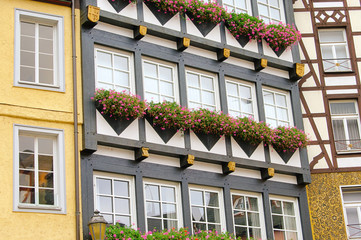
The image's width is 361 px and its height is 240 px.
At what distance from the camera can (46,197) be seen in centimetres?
1413

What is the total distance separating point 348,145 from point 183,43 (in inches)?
209

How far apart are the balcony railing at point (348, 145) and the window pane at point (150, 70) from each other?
538 cm

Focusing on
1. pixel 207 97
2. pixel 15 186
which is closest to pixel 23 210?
pixel 15 186

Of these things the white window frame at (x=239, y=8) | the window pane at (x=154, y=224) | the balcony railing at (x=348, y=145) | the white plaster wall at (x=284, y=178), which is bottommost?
the window pane at (x=154, y=224)

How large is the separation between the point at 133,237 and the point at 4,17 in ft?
15.6

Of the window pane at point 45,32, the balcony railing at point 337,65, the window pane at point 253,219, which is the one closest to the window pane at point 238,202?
the window pane at point 253,219

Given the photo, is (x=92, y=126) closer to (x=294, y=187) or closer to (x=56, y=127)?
(x=56, y=127)

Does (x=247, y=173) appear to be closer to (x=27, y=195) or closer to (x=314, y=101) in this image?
(x=314, y=101)

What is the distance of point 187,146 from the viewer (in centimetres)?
1641

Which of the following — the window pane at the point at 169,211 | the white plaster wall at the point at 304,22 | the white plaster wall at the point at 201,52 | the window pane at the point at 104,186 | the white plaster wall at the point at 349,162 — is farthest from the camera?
the white plaster wall at the point at 304,22

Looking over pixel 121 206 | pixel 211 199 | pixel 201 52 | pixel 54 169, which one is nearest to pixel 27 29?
pixel 54 169

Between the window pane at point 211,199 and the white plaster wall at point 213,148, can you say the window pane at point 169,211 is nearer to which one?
the window pane at point 211,199

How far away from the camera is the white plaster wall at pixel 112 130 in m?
15.2

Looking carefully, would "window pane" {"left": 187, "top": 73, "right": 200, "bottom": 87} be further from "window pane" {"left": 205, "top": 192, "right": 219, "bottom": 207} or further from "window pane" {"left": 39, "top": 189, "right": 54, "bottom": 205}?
"window pane" {"left": 39, "top": 189, "right": 54, "bottom": 205}
